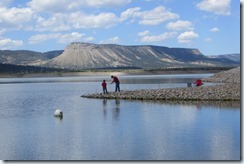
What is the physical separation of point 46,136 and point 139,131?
3.36m

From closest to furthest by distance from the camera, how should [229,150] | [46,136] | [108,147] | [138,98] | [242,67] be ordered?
[242,67]
[229,150]
[108,147]
[46,136]
[138,98]

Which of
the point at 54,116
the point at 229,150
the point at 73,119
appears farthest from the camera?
the point at 54,116

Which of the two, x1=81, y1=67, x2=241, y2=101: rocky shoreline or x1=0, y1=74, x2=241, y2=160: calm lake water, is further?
x1=81, y1=67, x2=241, y2=101: rocky shoreline

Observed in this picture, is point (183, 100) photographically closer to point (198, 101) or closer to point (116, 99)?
point (198, 101)

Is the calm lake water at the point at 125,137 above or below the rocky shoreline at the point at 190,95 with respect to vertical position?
below

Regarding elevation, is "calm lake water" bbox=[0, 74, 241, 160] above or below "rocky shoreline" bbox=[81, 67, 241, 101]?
below

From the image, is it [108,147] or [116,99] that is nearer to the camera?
[108,147]

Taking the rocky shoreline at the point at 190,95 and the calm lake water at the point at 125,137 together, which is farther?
the rocky shoreline at the point at 190,95

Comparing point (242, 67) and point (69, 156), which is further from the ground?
point (242, 67)

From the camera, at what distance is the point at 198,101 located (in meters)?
28.6

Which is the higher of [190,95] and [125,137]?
[190,95]

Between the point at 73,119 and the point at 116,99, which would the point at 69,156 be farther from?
the point at 116,99

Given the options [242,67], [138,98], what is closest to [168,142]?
[242,67]

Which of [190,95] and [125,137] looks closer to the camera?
[125,137]
